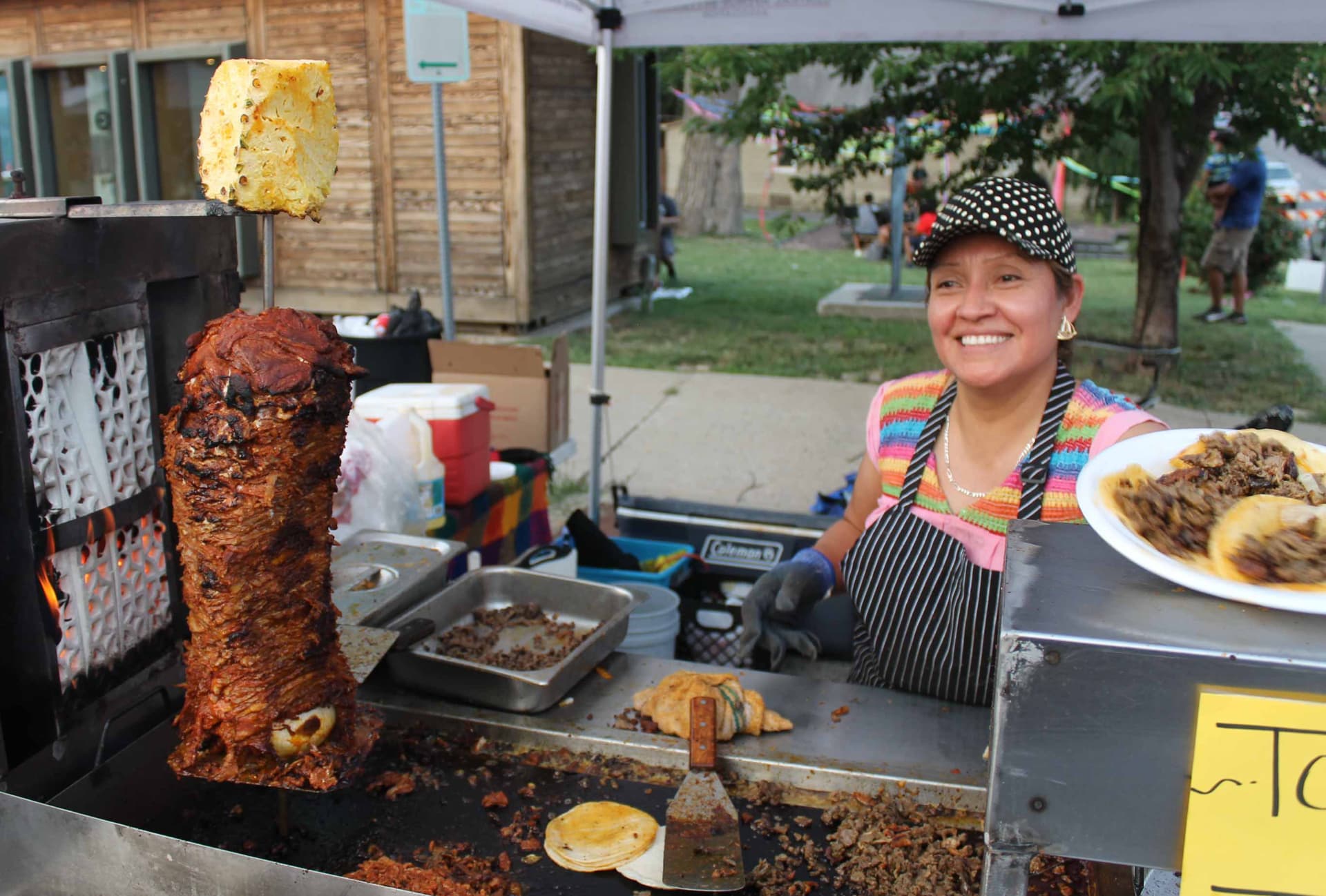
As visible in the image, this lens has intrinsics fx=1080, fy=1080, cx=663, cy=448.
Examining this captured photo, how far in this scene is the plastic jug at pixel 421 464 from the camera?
3.03 metres

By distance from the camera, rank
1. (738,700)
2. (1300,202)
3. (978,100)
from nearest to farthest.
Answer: (738,700) < (978,100) < (1300,202)

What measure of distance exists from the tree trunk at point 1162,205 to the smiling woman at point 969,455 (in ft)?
20.5

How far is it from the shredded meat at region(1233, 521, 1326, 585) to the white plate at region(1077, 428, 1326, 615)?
0.03m

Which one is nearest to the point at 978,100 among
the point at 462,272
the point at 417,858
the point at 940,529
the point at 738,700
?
the point at 462,272

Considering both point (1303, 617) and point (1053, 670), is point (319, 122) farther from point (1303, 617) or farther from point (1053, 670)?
point (1303, 617)

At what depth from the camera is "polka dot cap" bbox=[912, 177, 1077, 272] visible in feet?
7.11

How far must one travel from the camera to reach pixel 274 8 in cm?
1017

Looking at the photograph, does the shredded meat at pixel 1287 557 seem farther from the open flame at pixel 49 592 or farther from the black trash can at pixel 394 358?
the black trash can at pixel 394 358

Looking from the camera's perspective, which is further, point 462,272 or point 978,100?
point 462,272

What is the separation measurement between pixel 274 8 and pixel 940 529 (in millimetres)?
9868

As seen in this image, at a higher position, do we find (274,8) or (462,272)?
(274,8)

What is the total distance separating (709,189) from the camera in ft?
70.4

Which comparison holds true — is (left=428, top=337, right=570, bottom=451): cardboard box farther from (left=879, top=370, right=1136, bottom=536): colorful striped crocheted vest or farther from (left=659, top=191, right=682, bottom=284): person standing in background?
(left=659, top=191, right=682, bottom=284): person standing in background

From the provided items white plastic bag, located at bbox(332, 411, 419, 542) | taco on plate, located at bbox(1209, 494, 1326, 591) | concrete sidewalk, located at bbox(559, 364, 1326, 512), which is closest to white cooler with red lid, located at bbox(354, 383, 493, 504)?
white plastic bag, located at bbox(332, 411, 419, 542)
